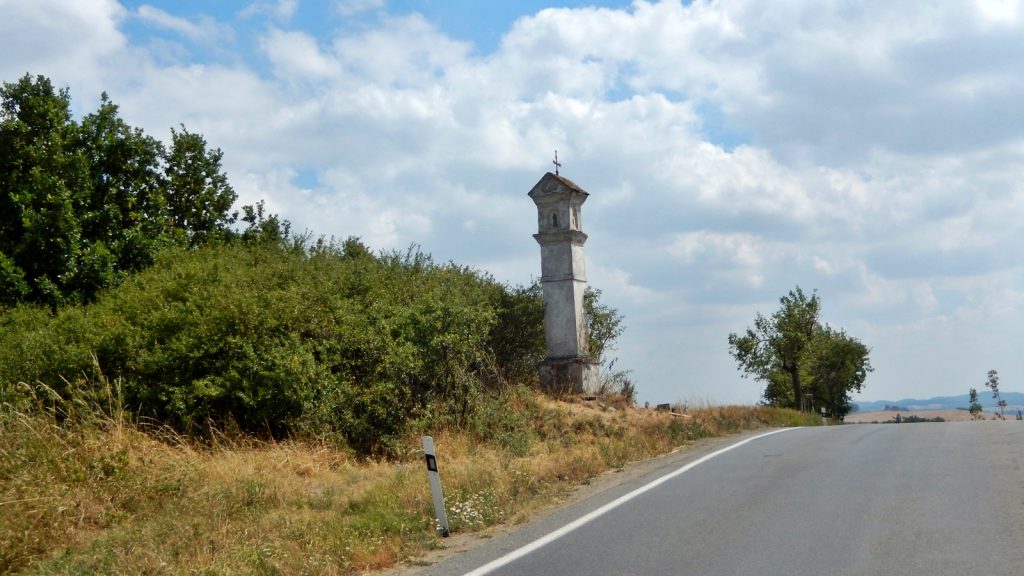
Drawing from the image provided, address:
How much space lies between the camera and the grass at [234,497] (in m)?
9.02

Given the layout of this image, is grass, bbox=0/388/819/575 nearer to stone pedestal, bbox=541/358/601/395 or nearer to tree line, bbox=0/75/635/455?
tree line, bbox=0/75/635/455

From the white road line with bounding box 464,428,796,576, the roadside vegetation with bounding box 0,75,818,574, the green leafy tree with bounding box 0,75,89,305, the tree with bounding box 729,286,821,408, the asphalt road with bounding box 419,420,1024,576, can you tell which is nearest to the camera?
the asphalt road with bounding box 419,420,1024,576

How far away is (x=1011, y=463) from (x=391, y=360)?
390 inches

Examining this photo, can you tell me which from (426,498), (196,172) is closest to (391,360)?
(426,498)

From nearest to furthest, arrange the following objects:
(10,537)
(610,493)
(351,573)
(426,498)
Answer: (351,573), (10,537), (426,498), (610,493)

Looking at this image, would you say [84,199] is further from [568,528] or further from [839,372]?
[839,372]

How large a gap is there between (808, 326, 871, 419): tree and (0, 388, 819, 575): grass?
59.2 meters

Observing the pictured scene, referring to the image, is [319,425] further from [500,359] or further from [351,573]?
[500,359]

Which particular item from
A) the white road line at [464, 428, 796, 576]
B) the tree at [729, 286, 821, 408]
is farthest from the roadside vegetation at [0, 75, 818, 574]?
the tree at [729, 286, 821, 408]

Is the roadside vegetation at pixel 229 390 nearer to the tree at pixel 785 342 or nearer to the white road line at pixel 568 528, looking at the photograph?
the white road line at pixel 568 528

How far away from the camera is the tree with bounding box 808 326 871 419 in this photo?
2832 inches

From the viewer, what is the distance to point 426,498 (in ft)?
37.7

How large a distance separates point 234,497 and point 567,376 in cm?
1351

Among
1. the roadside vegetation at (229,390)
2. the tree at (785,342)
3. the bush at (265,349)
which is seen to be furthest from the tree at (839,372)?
the bush at (265,349)
